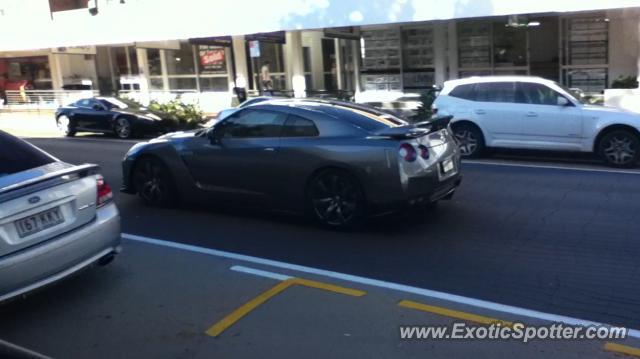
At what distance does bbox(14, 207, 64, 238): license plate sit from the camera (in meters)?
4.71

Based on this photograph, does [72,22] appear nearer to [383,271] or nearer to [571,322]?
[383,271]

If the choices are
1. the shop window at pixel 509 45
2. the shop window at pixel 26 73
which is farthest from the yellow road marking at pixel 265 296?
the shop window at pixel 26 73

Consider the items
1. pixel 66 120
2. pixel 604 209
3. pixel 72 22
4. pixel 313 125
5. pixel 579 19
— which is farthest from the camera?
pixel 72 22

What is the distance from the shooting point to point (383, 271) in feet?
19.0

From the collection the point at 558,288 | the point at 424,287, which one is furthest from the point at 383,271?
the point at 558,288

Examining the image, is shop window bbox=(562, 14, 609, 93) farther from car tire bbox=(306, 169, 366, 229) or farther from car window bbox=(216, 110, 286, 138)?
car tire bbox=(306, 169, 366, 229)

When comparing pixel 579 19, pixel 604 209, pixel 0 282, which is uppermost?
pixel 579 19

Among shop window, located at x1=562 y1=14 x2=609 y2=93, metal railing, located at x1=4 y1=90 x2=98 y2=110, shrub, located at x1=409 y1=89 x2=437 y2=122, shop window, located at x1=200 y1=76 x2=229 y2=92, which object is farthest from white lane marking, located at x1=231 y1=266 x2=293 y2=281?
metal railing, located at x1=4 y1=90 x2=98 y2=110

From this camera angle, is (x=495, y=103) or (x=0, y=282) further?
(x=495, y=103)

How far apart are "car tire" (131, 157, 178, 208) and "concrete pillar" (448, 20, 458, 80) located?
13.7 m

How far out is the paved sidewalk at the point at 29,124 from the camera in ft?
70.4

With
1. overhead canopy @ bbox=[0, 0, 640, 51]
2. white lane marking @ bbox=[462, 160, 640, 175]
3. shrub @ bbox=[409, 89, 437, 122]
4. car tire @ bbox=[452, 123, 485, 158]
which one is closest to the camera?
white lane marking @ bbox=[462, 160, 640, 175]

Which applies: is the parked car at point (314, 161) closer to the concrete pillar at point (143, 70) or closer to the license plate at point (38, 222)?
the license plate at point (38, 222)

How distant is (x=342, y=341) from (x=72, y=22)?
24.1m
